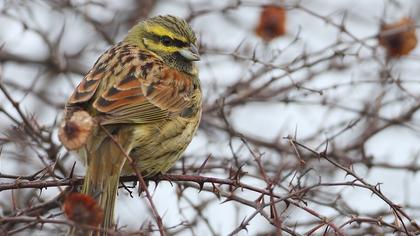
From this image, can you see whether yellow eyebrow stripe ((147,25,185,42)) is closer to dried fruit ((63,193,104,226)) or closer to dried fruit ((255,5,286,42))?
dried fruit ((255,5,286,42))

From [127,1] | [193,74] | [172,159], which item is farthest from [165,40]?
[127,1]

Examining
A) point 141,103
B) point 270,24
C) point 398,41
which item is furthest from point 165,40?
point 398,41

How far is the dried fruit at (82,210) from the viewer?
3.77 metres

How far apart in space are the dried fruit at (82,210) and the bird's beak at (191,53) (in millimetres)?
2932

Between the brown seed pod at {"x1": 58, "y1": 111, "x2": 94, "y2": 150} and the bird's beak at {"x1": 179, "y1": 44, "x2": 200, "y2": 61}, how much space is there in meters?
2.44

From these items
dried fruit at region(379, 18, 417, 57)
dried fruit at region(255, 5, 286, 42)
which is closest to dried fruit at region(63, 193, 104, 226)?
dried fruit at region(379, 18, 417, 57)

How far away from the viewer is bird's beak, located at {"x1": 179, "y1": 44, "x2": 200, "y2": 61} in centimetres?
661

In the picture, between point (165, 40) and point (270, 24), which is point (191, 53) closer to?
point (165, 40)

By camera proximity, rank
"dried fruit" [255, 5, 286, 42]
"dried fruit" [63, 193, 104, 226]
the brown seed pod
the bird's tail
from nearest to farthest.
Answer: "dried fruit" [63, 193, 104, 226], the brown seed pod, the bird's tail, "dried fruit" [255, 5, 286, 42]

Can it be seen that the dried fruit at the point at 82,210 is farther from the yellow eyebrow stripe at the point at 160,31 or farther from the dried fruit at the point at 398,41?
the dried fruit at the point at 398,41

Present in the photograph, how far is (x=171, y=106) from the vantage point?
20.3ft

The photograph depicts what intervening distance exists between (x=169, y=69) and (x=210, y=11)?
104cm

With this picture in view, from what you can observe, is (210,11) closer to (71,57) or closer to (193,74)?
(193,74)

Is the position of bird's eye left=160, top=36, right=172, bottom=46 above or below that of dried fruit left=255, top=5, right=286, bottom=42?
below
